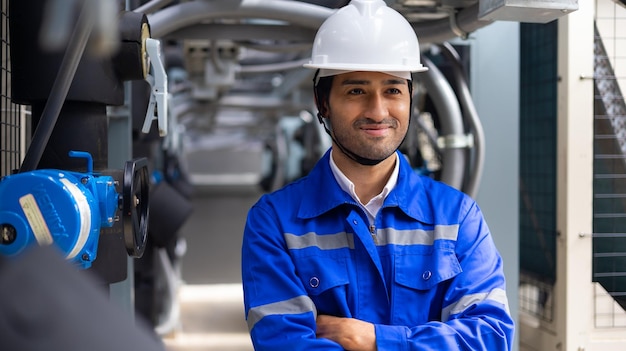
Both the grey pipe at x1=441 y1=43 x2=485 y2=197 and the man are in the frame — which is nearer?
the man

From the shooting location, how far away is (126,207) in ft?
4.50

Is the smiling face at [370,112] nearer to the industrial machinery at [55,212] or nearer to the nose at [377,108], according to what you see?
the nose at [377,108]

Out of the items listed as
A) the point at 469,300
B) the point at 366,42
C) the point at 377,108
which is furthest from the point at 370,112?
the point at 469,300

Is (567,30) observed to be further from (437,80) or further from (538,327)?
(538,327)

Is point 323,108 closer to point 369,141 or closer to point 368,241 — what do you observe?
point 369,141

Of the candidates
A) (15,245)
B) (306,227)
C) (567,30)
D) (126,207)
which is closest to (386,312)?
(306,227)

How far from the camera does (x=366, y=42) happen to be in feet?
5.51

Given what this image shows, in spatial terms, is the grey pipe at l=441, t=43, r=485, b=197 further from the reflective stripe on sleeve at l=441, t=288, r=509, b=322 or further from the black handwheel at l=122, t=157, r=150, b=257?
the black handwheel at l=122, t=157, r=150, b=257

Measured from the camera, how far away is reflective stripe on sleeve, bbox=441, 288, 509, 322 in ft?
5.13

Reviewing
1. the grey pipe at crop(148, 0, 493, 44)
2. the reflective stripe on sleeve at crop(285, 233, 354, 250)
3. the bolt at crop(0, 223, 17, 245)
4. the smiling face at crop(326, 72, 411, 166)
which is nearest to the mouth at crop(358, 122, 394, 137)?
the smiling face at crop(326, 72, 411, 166)

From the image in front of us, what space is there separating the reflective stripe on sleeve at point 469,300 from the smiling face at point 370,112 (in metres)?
0.36

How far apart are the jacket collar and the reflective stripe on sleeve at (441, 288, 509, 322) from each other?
197 millimetres

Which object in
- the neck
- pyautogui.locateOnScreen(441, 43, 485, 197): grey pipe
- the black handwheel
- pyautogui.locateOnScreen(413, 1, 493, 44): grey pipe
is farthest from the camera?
pyautogui.locateOnScreen(441, 43, 485, 197): grey pipe

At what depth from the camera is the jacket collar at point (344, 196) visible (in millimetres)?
1652
